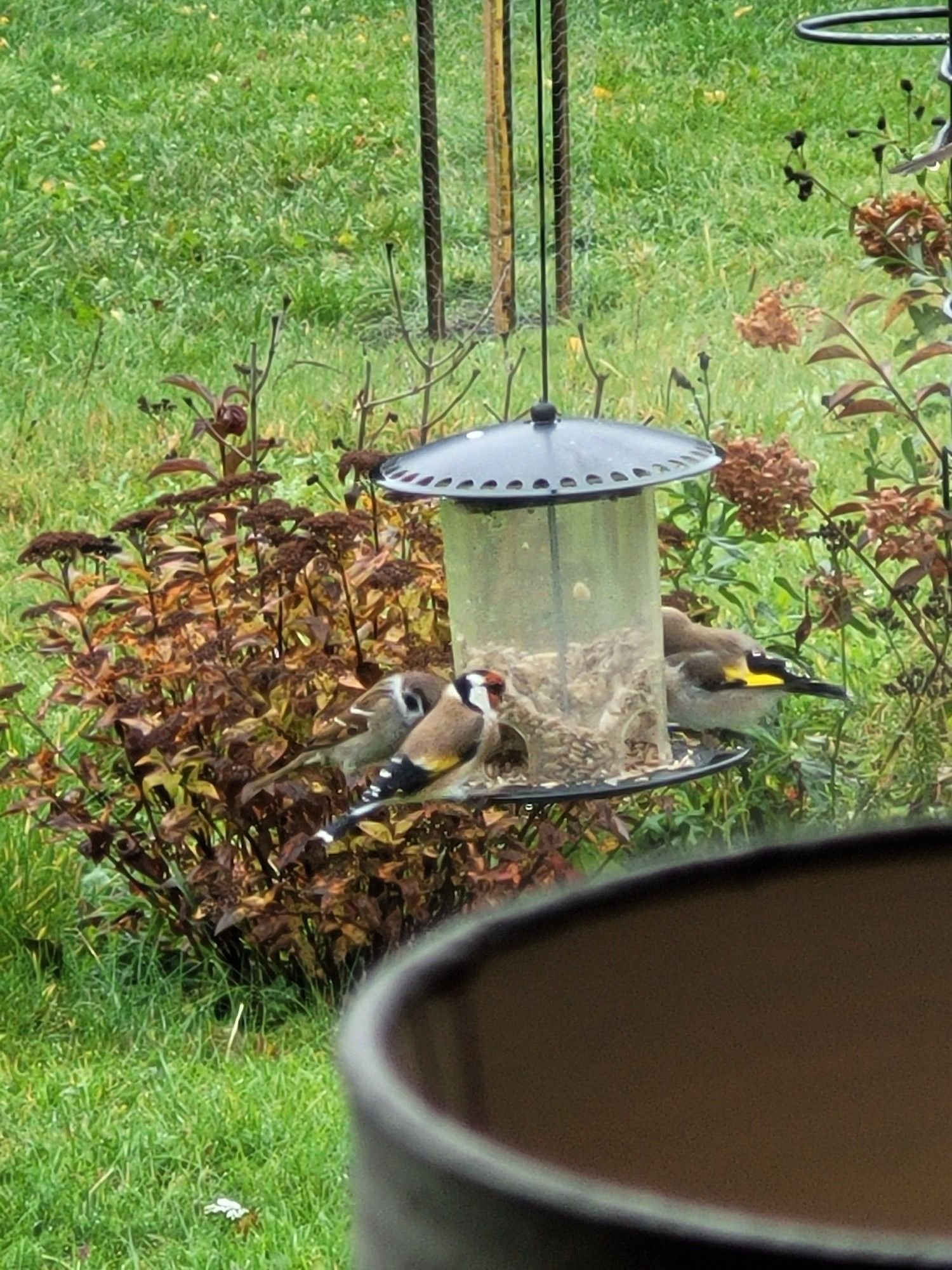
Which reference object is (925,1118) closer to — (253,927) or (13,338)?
(253,927)

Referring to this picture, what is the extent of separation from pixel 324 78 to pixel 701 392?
5626 mm

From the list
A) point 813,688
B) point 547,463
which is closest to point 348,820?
point 547,463

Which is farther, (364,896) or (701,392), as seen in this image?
(701,392)

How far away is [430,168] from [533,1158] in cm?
773

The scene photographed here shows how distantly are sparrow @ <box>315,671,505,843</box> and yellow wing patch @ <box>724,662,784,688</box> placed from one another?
0.50 meters

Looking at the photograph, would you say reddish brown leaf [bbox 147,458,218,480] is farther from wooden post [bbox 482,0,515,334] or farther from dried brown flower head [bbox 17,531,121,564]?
wooden post [bbox 482,0,515,334]

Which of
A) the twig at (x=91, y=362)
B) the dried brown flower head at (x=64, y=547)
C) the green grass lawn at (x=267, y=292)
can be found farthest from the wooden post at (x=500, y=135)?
the dried brown flower head at (x=64, y=547)

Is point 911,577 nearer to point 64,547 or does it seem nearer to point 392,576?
point 392,576

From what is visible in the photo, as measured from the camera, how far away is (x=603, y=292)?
946 cm

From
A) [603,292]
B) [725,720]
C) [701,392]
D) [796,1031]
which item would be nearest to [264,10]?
[603,292]

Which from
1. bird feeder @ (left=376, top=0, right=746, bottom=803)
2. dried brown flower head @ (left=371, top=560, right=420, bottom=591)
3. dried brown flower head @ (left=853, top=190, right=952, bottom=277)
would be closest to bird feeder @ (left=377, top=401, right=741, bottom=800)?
bird feeder @ (left=376, top=0, right=746, bottom=803)

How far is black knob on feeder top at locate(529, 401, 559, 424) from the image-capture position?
304cm

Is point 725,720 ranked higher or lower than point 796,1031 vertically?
lower

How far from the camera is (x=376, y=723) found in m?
3.64
